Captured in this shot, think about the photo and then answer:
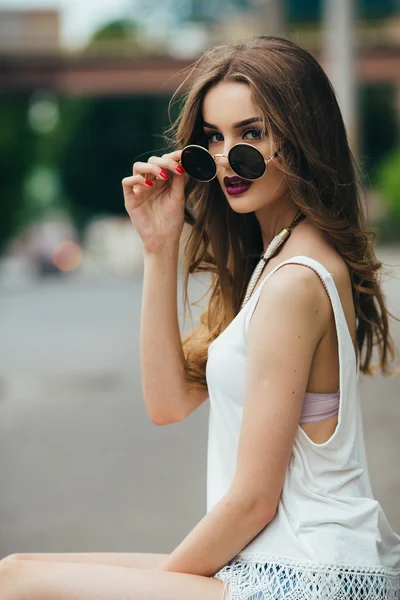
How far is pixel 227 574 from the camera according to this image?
1.93m

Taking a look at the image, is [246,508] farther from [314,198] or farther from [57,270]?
[57,270]

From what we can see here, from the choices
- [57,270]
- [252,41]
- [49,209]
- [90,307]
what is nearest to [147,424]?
[252,41]

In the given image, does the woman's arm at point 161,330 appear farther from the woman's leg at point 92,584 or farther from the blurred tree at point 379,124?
the blurred tree at point 379,124

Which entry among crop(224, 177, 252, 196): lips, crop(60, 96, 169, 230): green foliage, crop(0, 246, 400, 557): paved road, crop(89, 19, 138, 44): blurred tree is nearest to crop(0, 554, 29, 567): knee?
crop(224, 177, 252, 196): lips

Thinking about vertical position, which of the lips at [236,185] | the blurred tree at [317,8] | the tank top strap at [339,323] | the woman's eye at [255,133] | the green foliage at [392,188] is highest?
the woman's eye at [255,133]

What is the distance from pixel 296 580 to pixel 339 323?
509mm

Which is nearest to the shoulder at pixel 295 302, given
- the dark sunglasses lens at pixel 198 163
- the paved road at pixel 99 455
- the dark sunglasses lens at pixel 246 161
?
the dark sunglasses lens at pixel 246 161

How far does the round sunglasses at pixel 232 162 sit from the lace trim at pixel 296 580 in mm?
815

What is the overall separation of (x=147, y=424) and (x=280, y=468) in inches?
224

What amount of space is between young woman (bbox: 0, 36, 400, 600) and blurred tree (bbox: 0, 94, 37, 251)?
144 ft

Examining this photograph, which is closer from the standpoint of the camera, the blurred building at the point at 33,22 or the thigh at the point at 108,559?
the thigh at the point at 108,559

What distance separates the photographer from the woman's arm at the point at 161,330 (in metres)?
2.44

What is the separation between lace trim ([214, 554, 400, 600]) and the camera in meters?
1.88

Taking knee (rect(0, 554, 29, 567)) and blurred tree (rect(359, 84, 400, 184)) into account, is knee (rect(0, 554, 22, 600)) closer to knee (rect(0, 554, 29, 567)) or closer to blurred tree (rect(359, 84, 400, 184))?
knee (rect(0, 554, 29, 567))
